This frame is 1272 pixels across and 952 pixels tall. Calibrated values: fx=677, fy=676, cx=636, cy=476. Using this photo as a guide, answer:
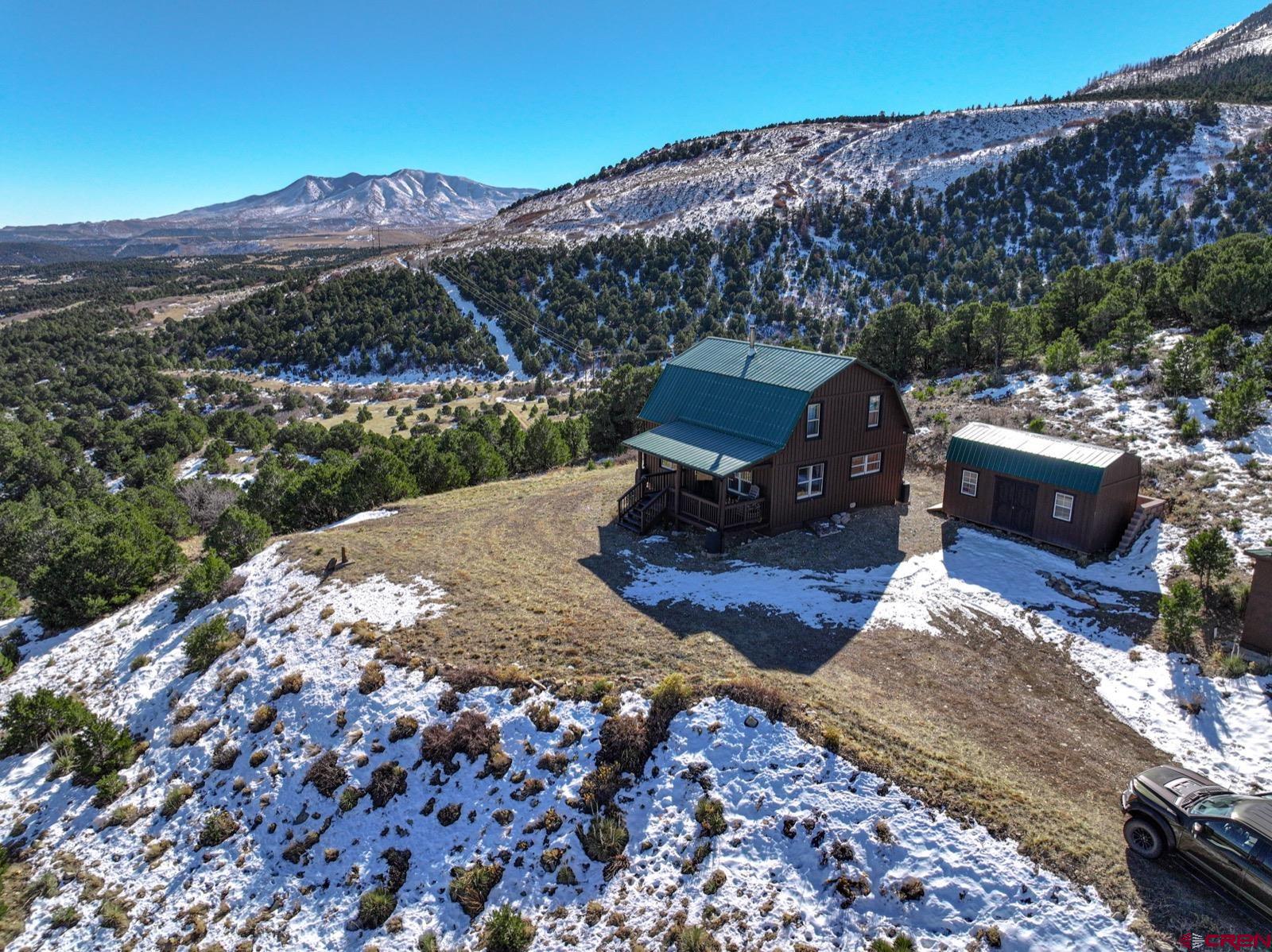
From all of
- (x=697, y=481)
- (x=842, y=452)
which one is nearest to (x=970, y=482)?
(x=842, y=452)

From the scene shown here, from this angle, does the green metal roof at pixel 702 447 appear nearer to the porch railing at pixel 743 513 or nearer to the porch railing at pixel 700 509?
the porch railing at pixel 700 509

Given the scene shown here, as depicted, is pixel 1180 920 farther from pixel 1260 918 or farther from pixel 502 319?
pixel 502 319

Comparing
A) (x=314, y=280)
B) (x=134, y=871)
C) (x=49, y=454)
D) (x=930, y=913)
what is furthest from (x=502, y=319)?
(x=930, y=913)

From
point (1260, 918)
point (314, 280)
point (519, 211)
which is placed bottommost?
point (1260, 918)

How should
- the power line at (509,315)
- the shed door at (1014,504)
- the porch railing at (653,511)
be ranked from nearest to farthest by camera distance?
1. the shed door at (1014,504)
2. the porch railing at (653,511)
3. the power line at (509,315)

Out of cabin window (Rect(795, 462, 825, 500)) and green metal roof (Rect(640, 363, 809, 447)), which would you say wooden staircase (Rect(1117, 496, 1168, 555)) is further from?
green metal roof (Rect(640, 363, 809, 447))

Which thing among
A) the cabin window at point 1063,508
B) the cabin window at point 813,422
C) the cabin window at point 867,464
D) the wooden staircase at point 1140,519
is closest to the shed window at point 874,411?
the cabin window at point 867,464

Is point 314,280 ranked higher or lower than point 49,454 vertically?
higher
